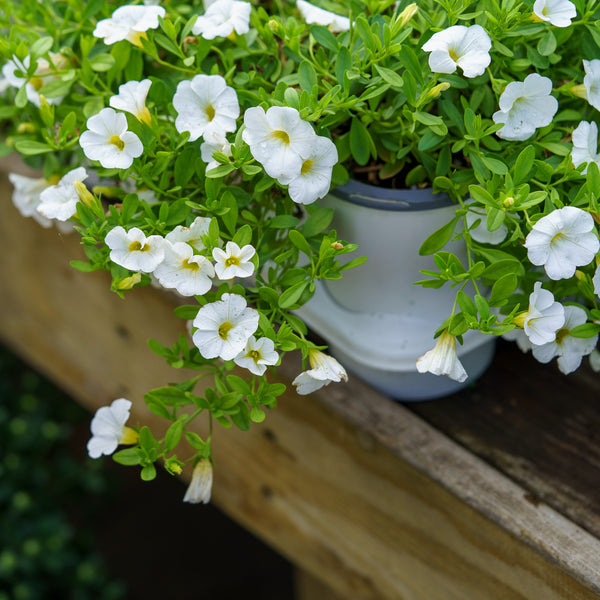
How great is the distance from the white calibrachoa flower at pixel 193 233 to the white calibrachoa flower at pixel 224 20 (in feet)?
0.55

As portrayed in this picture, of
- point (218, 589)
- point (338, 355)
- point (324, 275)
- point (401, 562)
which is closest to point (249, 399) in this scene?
point (324, 275)

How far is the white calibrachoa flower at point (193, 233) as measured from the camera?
0.57 meters

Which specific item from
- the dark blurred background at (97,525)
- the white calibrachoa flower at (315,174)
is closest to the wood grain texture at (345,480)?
the white calibrachoa flower at (315,174)

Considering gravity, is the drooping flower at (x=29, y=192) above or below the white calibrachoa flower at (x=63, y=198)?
below

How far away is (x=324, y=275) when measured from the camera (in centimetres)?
61

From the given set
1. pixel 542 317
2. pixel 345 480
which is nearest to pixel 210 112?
pixel 542 317

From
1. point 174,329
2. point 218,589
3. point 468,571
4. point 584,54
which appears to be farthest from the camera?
point 218,589

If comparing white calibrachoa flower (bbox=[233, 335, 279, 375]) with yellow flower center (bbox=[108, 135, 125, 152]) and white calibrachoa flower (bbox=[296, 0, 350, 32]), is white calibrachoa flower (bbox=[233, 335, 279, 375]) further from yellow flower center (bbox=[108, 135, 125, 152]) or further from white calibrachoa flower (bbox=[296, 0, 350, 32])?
white calibrachoa flower (bbox=[296, 0, 350, 32])

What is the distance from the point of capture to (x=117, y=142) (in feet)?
1.94

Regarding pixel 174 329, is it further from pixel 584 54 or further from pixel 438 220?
pixel 584 54

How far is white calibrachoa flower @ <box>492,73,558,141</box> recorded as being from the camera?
0.57 m

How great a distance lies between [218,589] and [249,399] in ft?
5.02

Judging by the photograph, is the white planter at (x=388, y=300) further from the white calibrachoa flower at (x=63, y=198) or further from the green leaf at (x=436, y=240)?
the white calibrachoa flower at (x=63, y=198)

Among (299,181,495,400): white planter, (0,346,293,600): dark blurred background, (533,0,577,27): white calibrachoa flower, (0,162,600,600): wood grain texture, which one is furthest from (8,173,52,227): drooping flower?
(0,346,293,600): dark blurred background
